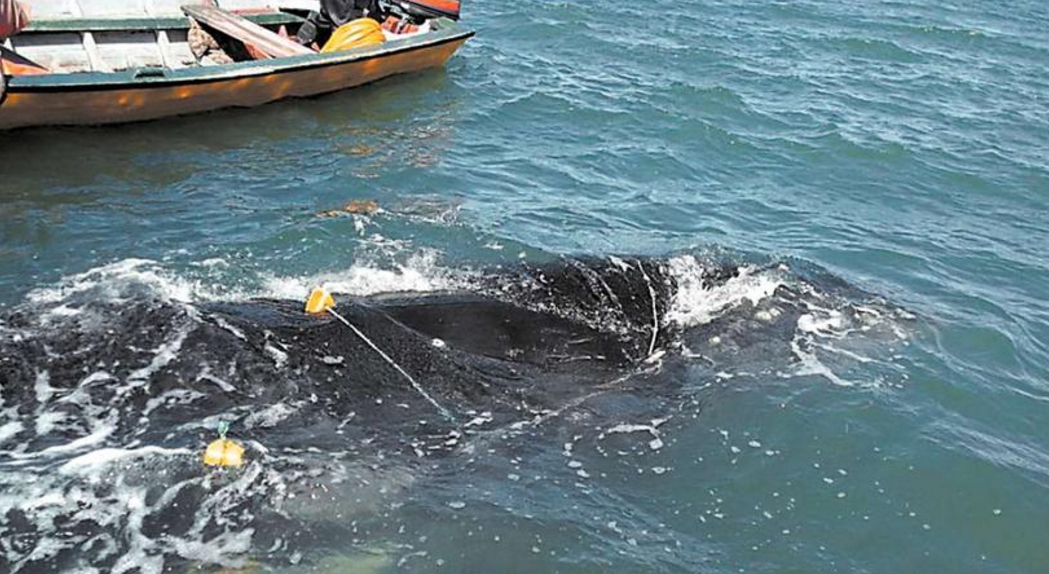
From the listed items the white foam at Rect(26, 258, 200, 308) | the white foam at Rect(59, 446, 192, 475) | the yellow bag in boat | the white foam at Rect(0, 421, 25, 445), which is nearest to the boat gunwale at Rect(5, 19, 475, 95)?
the yellow bag in boat

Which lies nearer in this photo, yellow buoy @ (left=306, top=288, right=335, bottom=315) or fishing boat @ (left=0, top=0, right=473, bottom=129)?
yellow buoy @ (left=306, top=288, right=335, bottom=315)

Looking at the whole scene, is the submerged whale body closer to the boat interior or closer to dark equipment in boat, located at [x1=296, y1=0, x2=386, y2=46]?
the boat interior

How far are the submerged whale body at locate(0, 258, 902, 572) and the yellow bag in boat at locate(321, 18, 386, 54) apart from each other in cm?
781

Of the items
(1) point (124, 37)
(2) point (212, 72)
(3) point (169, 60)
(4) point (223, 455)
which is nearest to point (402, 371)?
Answer: (4) point (223, 455)

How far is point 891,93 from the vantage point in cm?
1897

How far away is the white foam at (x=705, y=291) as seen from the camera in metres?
9.73

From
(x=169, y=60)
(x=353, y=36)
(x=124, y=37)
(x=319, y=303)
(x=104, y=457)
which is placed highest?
(x=353, y=36)

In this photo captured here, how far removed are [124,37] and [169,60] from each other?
70 cm

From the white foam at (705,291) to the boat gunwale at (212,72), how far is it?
6.76 m

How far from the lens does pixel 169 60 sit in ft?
51.3

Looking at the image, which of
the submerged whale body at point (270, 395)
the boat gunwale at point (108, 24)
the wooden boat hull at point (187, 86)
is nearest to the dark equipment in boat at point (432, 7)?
the wooden boat hull at point (187, 86)

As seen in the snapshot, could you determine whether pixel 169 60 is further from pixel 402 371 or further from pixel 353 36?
pixel 402 371

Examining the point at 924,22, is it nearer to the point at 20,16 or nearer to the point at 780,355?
the point at 780,355

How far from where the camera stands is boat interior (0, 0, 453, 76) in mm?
14383
